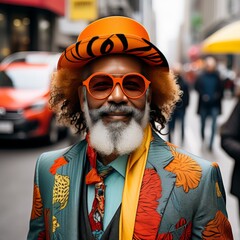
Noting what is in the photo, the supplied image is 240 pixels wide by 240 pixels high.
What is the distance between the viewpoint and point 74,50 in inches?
78.0

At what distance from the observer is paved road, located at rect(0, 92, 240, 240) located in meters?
5.04

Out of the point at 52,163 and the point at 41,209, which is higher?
the point at 52,163

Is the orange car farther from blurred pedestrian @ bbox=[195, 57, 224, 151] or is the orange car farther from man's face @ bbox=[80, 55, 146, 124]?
man's face @ bbox=[80, 55, 146, 124]

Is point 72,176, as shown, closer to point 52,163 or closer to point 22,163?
point 52,163

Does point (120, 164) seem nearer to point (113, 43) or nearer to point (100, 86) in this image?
point (100, 86)

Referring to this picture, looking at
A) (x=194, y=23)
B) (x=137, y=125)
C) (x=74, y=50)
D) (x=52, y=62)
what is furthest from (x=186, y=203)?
(x=194, y=23)

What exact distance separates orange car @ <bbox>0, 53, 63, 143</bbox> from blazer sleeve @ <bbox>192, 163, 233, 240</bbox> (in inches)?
270

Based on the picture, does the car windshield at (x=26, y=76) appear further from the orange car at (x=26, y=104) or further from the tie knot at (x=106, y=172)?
the tie knot at (x=106, y=172)

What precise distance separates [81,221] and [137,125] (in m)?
0.46

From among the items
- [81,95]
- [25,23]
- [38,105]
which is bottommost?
[38,105]

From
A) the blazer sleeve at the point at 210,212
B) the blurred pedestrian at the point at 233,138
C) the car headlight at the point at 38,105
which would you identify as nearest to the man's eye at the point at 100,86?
the blazer sleeve at the point at 210,212

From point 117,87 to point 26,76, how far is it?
8777mm

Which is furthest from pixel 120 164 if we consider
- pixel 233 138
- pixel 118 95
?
pixel 233 138

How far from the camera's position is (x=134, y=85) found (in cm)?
198
